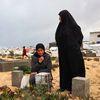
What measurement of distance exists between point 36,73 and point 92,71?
7641 millimetres

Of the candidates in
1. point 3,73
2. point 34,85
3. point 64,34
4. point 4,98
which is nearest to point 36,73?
point 34,85

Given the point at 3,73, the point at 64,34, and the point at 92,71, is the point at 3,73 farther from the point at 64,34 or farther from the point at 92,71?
the point at 64,34

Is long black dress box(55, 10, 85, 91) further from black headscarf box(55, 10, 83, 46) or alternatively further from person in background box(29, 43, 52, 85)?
person in background box(29, 43, 52, 85)

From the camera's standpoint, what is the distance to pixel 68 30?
1102cm

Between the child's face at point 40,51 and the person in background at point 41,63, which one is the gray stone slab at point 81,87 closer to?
the person in background at point 41,63

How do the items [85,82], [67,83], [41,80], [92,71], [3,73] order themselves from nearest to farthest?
[85,82] < [41,80] < [67,83] < [3,73] < [92,71]

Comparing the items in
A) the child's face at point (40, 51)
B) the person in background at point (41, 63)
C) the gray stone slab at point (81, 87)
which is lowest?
the gray stone slab at point (81, 87)

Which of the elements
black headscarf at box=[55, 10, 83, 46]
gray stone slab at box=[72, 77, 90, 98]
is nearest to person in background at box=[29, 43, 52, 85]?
black headscarf at box=[55, 10, 83, 46]

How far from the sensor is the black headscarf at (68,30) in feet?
36.0

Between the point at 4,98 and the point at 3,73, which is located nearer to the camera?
the point at 4,98

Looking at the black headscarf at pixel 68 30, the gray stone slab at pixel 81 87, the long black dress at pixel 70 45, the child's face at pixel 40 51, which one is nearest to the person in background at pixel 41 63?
the child's face at pixel 40 51

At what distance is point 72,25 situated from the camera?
434 inches

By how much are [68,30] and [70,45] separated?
1.26ft

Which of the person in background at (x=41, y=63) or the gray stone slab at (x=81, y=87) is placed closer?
the gray stone slab at (x=81, y=87)
